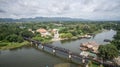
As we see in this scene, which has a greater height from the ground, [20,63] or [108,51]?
[108,51]

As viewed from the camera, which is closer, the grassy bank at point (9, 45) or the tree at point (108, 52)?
the tree at point (108, 52)

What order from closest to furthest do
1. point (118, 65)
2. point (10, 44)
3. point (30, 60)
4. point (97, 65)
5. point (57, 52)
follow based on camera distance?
point (118, 65) → point (97, 65) → point (30, 60) → point (57, 52) → point (10, 44)

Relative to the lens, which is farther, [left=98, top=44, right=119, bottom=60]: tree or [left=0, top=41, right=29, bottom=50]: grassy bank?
[left=0, top=41, right=29, bottom=50]: grassy bank

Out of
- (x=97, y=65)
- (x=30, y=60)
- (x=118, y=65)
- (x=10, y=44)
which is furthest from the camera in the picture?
(x=10, y=44)

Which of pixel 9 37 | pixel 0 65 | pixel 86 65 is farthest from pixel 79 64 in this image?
pixel 9 37

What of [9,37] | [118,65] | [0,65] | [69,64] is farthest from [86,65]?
[9,37]

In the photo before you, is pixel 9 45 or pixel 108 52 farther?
pixel 9 45

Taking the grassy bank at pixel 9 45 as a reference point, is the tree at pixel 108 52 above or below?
above

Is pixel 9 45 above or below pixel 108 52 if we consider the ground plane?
below

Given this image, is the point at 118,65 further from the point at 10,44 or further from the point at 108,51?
the point at 10,44

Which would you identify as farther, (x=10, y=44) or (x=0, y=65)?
(x=10, y=44)

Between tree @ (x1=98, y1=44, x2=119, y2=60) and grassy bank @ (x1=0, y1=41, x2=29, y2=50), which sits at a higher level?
tree @ (x1=98, y1=44, x2=119, y2=60)
